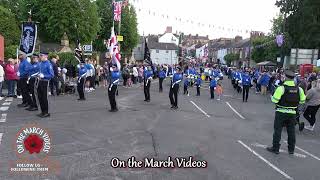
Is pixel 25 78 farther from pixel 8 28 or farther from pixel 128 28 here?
Answer: pixel 128 28

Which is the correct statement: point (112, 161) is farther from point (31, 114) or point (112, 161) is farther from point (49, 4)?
point (49, 4)

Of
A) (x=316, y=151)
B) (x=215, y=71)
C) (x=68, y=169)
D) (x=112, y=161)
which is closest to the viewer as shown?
(x=68, y=169)

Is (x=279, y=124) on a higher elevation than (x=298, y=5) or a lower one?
lower

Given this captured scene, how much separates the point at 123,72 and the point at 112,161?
24060mm

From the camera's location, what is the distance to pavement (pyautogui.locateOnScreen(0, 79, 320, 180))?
25.0 ft

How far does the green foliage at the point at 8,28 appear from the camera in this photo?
51.0 metres

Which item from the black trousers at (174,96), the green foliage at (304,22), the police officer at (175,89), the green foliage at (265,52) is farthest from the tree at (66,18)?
the green foliage at (265,52)

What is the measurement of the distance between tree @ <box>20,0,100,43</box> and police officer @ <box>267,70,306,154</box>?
1514 inches

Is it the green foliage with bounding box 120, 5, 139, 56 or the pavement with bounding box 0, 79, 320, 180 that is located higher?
the green foliage with bounding box 120, 5, 139, 56

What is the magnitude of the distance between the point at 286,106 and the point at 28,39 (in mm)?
12744

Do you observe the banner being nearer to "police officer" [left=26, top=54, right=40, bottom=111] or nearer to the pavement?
the pavement

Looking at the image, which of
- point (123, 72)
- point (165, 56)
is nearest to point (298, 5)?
point (123, 72)

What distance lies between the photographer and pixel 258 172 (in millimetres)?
8070

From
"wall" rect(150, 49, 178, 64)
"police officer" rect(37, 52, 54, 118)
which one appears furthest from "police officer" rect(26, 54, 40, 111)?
"wall" rect(150, 49, 178, 64)
